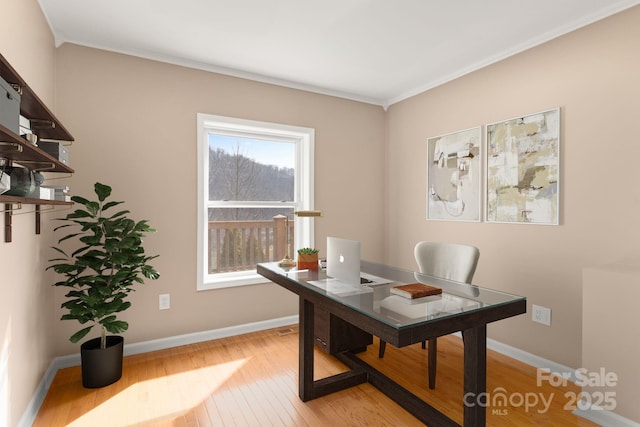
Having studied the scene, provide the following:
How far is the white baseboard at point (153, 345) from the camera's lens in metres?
2.01

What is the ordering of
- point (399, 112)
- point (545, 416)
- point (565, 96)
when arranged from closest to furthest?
point (545, 416)
point (565, 96)
point (399, 112)

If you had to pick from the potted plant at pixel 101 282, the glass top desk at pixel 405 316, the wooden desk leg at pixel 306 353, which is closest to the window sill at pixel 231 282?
the potted plant at pixel 101 282

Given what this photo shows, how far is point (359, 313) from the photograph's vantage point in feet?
4.85

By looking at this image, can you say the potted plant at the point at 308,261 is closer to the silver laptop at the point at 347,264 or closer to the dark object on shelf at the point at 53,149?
the silver laptop at the point at 347,264

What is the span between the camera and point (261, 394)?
224 cm

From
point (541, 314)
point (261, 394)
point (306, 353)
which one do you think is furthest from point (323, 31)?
point (541, 314)

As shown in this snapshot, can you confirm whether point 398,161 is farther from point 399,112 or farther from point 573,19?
point 573,19

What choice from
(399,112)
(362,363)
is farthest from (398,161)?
(362,363)

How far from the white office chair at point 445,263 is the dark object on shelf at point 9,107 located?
2.43 metres


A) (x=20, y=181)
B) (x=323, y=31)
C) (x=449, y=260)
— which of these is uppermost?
(x=323, y=31)

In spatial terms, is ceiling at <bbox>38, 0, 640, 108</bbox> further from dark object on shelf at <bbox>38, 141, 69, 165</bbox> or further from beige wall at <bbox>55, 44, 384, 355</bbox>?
dark object on shelf at <bbox>38, 141, 69, 165</bbox>

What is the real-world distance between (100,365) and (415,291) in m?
2.17

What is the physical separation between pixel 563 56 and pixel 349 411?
286cm

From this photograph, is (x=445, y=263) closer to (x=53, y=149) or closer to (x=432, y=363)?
(x=432, y=363)
